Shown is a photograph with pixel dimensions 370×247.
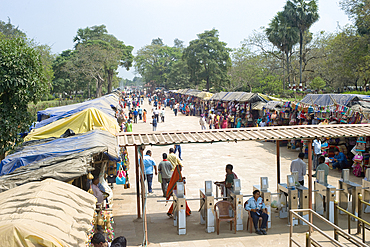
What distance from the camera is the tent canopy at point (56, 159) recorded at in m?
5.44

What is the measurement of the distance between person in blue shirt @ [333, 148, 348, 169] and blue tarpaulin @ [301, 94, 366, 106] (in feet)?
6.58

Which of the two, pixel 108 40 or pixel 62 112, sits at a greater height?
pixel 108 40

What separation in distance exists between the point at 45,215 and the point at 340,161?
445 inches

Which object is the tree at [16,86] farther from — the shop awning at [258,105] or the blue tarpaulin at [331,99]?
the shop awning at [258,105]

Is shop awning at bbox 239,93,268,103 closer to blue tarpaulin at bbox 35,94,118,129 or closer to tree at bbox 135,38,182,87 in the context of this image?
blue tarpaulin at bbox 35,94,118,129

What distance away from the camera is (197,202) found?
9.46 m

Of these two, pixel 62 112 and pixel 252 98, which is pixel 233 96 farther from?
pixel 62 112

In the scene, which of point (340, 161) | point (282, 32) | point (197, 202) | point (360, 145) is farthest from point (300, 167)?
point (282, 32)

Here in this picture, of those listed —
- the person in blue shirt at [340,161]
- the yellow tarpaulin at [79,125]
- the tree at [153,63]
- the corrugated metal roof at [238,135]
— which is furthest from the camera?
the tree at [153,63]

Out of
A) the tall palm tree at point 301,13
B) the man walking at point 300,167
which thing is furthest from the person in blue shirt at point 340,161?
the tall palm tree at point 301,13

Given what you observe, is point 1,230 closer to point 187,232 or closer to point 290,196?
point 187,232

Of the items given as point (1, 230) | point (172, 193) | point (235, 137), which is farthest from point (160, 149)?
point (1, 230)

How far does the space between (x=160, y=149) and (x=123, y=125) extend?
102 inches

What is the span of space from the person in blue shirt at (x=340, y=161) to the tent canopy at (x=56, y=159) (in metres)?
Result: 8.74
